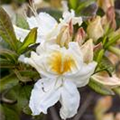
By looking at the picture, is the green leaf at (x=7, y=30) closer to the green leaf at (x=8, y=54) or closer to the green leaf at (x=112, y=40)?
the green leaf at (x=8, y=54)

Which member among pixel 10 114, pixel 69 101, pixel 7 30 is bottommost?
pixel 10 114

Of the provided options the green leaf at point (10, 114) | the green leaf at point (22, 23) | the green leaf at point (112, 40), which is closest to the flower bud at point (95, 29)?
the green leaf at point (112, 40)

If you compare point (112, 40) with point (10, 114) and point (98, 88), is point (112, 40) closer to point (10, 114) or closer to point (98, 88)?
point (98, 88)

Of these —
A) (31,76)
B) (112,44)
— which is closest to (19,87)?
(31,76)

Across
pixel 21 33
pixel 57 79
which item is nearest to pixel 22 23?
pixel 21 33

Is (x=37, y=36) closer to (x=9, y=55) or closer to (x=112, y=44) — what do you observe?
(x=9, y=55)

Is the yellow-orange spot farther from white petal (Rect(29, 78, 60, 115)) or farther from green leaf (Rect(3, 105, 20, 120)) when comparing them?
green leaf (Rect(3, 105, 20, 120))
